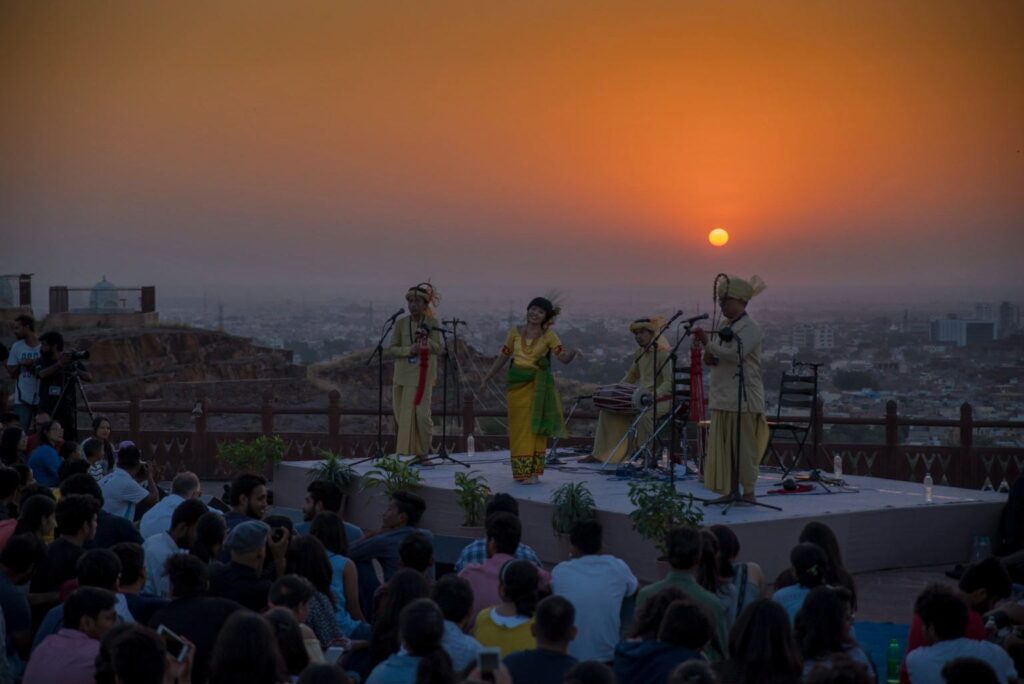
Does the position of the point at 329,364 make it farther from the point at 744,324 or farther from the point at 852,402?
the point at 744,324

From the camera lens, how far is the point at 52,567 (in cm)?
620

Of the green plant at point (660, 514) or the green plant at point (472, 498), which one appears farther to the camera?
the green plant at point (472, 498)

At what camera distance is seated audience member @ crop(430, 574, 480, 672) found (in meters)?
5.03

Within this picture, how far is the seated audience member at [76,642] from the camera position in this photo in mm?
4953

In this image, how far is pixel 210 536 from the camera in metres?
6.35

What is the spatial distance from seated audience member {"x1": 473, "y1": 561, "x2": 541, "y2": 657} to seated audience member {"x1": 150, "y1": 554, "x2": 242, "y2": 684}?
101 cm

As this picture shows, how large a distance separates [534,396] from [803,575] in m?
5.97

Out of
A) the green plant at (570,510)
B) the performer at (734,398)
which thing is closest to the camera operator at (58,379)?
the green plant at (570,510)

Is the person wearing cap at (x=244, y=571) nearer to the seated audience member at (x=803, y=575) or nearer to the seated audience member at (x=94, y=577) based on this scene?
the seated audience member at (x=94, y=577)

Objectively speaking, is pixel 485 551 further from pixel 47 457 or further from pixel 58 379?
pixel 58 379

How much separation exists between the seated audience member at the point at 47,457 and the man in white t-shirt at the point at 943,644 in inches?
257

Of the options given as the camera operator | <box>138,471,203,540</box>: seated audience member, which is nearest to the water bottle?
<box>138,471,203,540</box>: seated audience member

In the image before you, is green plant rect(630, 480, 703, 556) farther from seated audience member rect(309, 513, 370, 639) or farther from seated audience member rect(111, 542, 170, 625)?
seated audience member rect(111, 542, 170, 625)

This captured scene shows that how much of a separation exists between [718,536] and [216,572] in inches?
90.7
